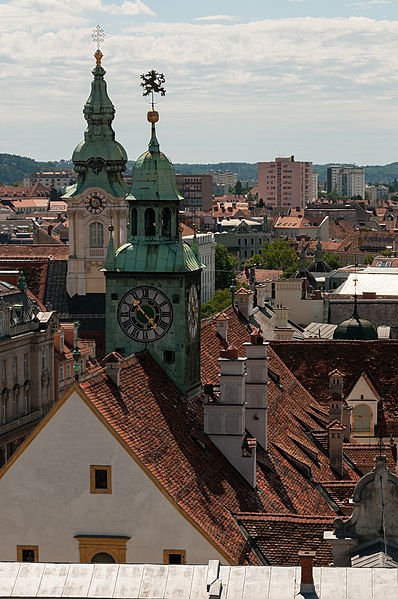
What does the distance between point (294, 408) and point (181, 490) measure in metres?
22.3

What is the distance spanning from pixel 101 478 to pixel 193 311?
8.83 meters

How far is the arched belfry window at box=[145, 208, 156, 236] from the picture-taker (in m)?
47.4

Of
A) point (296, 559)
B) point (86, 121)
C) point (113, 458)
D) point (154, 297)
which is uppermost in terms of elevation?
point (86, 121)

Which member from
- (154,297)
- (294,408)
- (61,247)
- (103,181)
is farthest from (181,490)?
(61,247)

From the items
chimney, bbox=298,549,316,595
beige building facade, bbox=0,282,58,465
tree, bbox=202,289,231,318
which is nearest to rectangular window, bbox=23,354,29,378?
beige building facade, bbox=0,282,58,465

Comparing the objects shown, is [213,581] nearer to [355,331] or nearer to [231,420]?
[231,420]

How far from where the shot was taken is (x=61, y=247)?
439ft

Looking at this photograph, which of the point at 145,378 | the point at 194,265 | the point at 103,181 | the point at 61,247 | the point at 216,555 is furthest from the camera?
the point at 61,247

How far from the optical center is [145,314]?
46.4 meters

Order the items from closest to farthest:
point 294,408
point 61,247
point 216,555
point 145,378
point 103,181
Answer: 1. point 216,555
2. point 145,378
3. point 294,408
4. point 103,181
5. point 61,247

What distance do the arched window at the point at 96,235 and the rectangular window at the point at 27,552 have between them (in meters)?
80.1

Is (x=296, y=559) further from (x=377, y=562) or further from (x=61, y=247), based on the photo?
(x=61, y=247)

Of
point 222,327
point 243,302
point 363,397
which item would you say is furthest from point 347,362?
point 222,327

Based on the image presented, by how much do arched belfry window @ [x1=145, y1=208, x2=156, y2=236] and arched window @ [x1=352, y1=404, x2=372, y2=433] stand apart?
27850mm
